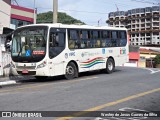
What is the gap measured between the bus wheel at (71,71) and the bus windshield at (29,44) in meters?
1.97

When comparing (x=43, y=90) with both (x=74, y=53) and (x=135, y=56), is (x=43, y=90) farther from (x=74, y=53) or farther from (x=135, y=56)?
(x=135, y=56)

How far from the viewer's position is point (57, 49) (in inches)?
673

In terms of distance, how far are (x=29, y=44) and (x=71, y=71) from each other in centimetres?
263

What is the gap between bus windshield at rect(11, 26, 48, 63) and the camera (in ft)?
54.3

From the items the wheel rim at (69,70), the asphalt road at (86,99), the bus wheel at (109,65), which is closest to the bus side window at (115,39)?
the bus wheel at (109,65)

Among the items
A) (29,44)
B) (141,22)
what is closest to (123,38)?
(29,44)

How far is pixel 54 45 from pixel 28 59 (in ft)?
4.60

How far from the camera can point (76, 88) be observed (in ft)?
45.4

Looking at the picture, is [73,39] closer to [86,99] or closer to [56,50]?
[56,50]

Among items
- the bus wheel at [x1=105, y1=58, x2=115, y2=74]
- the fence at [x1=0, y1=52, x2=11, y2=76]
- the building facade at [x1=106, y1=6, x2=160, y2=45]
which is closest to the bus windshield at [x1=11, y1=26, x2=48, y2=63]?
the fence at [x1=0, y1=52, x2=11, y2=76]

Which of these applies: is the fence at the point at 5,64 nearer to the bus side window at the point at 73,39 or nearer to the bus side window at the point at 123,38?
the bus side window at the point at 73,39

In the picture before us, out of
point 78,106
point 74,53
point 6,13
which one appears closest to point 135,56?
point 6,13

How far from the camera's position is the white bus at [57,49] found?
16562 millimetres

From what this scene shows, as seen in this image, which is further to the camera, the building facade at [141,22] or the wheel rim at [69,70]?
the building facade at [141,22]
